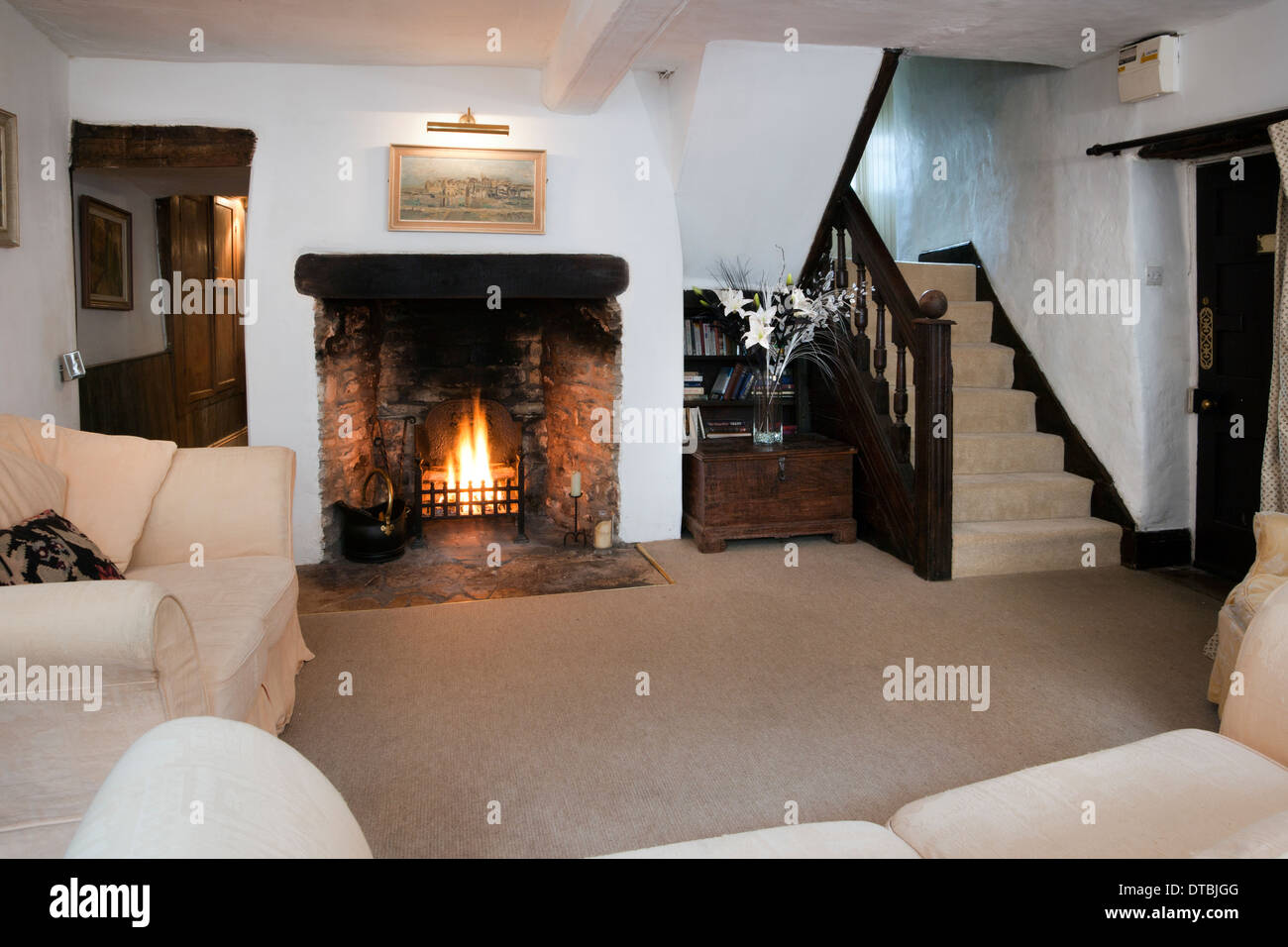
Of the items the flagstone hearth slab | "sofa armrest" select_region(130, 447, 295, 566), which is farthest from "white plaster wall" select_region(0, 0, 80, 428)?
the flagstone hearth slab

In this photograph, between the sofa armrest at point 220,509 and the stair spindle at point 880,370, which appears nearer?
the sofa armrest at point 220,509

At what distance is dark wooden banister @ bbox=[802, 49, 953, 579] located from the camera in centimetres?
457

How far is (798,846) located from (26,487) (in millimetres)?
2448

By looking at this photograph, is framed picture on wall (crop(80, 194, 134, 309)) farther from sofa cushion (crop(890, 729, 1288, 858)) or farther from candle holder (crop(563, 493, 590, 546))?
sofa cushion (crop(890, 729, 1288, 858))

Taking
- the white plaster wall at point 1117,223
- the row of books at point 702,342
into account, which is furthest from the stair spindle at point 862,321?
the white plaster wall at point 1117,223

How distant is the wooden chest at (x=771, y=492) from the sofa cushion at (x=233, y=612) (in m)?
2.54

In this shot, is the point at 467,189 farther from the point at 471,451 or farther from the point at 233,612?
the point at 233,612

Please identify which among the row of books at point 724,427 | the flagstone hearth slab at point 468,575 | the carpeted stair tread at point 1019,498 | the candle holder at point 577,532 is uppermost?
the row of books at point 724,427

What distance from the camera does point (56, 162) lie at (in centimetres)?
449

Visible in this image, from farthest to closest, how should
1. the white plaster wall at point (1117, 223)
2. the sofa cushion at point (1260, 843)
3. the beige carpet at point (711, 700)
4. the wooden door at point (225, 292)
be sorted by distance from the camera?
the wooden door at point (225, 292), the white plaster wall at point (1117, 223), the beige carpet at point (711, 700), the sofa cushion at point (1260, 843)

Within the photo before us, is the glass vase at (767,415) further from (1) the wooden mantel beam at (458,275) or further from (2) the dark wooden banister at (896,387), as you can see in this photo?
(1) the wooden mantel beam at (458,275)

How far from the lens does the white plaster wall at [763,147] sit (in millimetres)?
4738

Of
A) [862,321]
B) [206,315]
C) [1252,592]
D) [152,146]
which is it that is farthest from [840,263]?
[206,315]
